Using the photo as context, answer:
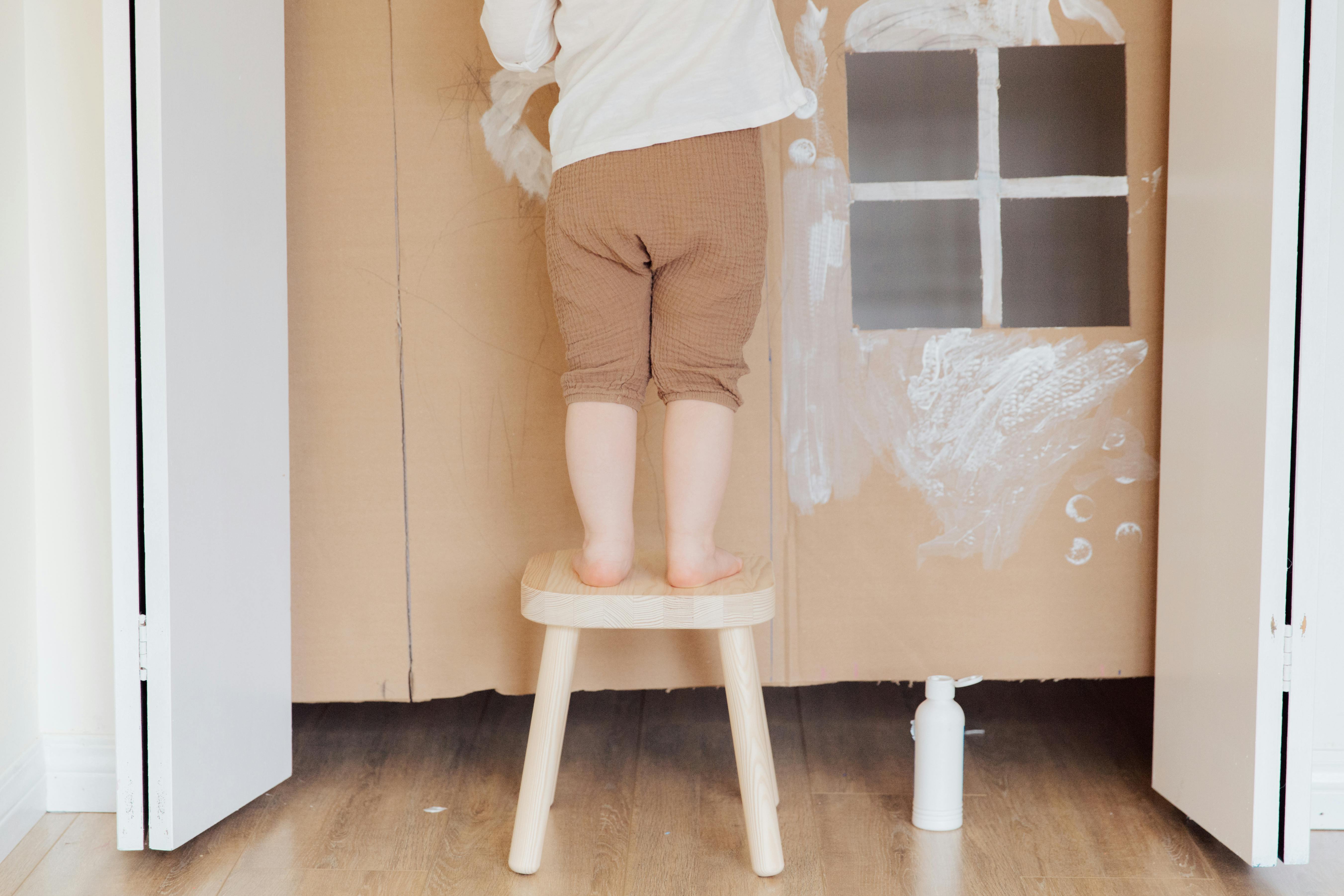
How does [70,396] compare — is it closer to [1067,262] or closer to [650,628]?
[650,628]

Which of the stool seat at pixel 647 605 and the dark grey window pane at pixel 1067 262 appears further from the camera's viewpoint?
the dark grey window pane at pixel 1067 262

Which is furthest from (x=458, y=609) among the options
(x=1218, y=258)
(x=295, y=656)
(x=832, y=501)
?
(x=1218, y=258)

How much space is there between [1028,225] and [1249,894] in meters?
0.92

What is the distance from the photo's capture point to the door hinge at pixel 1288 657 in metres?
1.21

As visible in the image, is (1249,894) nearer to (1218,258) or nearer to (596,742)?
(1218,258)

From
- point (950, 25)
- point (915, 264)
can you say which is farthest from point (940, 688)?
point (950, 25)

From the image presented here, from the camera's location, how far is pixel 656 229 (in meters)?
1.24

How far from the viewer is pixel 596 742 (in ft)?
5.51

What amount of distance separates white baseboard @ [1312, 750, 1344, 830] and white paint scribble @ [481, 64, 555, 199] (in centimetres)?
136

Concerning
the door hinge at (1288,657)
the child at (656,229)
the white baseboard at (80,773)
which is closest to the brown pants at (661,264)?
the child at (656,229)

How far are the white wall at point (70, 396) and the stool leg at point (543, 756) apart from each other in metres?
0.63

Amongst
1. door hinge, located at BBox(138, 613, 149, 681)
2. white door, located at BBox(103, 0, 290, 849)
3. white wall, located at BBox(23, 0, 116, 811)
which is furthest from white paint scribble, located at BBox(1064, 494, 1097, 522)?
white wall, located at BBox(23, 0, 116, 811)

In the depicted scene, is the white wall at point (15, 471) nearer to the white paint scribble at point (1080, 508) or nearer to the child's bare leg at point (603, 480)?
the child's bare leg at point (603, 480)

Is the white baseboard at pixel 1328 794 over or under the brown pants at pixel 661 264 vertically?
under
